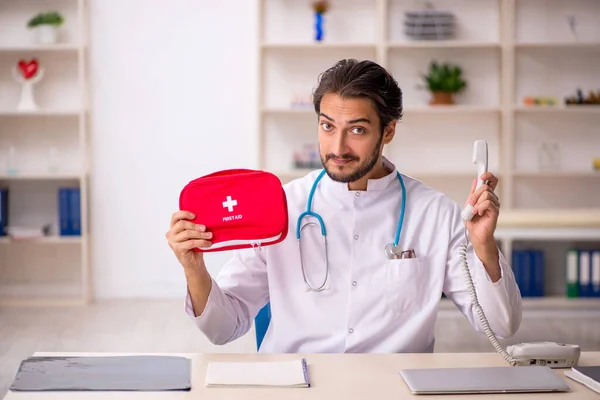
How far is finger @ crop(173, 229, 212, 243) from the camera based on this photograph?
1.78 meters

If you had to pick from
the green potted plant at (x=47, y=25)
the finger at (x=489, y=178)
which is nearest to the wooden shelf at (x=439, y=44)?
the green potted plant at (x=47, y=25)

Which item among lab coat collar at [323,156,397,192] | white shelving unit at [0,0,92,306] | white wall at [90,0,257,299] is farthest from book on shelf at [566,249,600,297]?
lab coat collar at [323,156,397,192]

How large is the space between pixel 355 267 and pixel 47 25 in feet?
12.3

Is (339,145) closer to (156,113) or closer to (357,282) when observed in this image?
(357,282)

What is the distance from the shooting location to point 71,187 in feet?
17.6

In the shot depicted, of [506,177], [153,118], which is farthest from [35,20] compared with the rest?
[506,177]

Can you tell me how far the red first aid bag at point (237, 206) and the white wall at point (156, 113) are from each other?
3554mm

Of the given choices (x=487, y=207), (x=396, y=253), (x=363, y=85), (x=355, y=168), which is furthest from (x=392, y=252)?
(x=363, y=85)

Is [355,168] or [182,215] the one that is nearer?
[182,215]

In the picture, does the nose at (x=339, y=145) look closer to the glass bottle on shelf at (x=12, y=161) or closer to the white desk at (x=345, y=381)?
the white desk at (x=345, y=381)

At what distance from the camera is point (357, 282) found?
204 centimetres

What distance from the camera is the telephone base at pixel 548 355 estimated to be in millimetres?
1704

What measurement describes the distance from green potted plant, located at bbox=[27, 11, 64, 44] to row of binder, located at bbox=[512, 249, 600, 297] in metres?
3.35

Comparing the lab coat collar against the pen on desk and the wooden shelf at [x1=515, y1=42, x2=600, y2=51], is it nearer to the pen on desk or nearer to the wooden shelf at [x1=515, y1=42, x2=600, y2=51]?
the pen on desk
